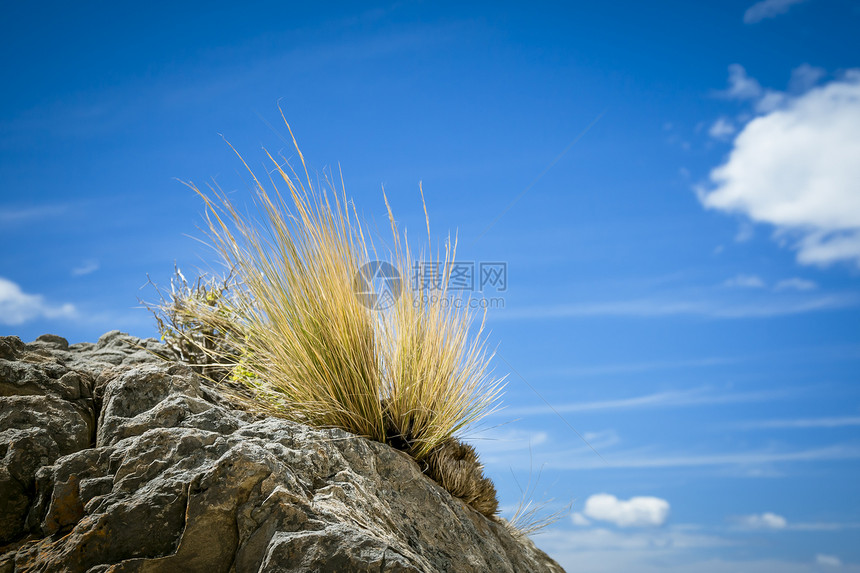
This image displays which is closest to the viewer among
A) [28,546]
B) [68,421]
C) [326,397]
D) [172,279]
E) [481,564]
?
[28,546]

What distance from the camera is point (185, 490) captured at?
1.78m

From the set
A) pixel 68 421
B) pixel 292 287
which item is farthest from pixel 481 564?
pixel 68 421

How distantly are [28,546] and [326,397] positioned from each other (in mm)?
1242

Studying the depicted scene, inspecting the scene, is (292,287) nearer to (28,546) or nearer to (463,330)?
(463,330)

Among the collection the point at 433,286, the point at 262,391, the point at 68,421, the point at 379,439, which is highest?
the point at 433,286

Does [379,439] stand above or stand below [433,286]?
below

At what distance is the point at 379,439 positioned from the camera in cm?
283

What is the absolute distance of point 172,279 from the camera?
464 cm

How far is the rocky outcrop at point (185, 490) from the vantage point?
1.68 meters

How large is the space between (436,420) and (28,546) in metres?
1.67

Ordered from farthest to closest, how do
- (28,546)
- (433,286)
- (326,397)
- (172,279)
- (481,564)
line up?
(172,279) < (433,286) < (326,397) < (481,564) < (28,546)

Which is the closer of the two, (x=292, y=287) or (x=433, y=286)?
(x=292, y=287)

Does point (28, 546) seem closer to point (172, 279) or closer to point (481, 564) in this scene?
point (481, 564)

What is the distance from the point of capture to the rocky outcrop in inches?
66.1
